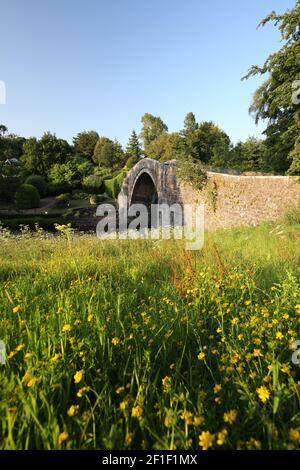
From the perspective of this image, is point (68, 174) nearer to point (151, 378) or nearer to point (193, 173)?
point (193, 173)

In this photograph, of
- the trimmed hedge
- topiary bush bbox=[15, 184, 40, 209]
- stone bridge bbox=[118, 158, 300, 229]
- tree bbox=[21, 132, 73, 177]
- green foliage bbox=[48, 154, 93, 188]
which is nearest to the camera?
stone bridge bbox=[118, 158, 300, 229]

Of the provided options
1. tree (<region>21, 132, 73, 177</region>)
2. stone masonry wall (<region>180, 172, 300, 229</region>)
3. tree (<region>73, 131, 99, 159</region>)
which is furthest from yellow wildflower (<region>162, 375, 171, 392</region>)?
tree (<region>73, 131, 99, 159</region>)

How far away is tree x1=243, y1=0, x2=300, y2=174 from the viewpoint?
8.69 m

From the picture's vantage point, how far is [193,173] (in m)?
14.6

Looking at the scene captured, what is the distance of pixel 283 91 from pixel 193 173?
601 centimetres

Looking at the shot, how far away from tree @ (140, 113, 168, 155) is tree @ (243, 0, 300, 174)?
48.8 metres

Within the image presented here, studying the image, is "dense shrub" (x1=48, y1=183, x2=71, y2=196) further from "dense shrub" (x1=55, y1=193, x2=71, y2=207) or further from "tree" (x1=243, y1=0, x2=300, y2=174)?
"tree" (x1=243, y1=0, x2=300, y2=174)

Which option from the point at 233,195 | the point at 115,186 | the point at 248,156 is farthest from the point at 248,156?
the point at 115,186

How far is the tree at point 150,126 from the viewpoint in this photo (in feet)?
192

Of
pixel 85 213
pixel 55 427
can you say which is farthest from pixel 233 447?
pixel 85 213

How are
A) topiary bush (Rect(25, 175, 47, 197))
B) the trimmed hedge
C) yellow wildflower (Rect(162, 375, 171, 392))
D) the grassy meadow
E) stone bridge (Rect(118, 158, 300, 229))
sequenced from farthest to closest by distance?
topiary bush (Rect(25, 175, 47, 197)) < the trimmed hedge < stone bridge (Rect(118, 158, 300, 229)) < yellow wildflower (Rect(162, 375, 171, 392)) < the grassy meadow

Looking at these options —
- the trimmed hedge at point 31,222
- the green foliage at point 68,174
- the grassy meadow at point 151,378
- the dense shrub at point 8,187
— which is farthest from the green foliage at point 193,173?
the green foliage at point 68,174

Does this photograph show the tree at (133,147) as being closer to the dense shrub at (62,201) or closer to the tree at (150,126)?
the tree at (150,126)

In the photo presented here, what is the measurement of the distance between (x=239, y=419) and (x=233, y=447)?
0.22 meters
